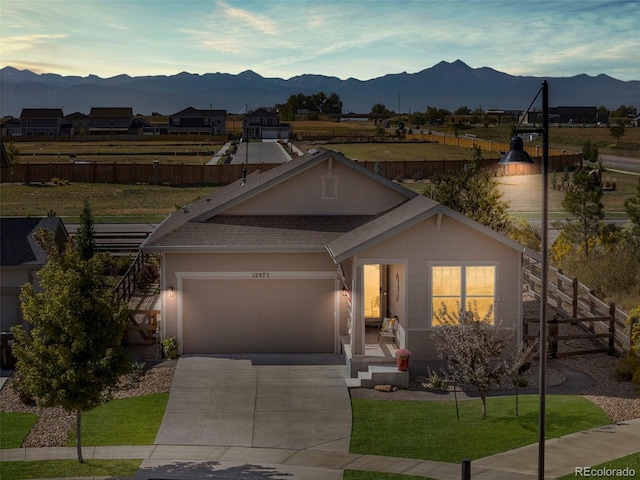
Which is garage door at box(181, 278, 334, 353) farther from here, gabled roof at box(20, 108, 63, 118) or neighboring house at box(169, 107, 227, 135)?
gabled roof at box(20, 108, 63, 118)

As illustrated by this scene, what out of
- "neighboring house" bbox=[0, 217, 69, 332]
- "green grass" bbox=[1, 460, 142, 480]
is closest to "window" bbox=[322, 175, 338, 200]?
"neighboring house" bbox=[0, 217, 69, 332]

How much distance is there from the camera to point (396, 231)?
2217 centimetres

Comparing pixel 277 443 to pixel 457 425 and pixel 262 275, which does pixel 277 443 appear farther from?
pixel 262 275

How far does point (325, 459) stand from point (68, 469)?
493 cm

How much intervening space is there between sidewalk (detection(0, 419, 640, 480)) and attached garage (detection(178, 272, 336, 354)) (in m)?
7.76

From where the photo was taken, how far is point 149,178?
84.6 meters

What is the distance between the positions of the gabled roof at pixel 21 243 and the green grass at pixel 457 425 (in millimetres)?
11534

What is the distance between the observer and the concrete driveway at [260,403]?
17.7 m

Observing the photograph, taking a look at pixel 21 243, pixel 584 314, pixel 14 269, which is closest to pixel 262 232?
pixel 14 269

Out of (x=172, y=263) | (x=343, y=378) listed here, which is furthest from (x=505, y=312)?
(x=172, y=263)

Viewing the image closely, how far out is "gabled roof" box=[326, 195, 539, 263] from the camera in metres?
22.1

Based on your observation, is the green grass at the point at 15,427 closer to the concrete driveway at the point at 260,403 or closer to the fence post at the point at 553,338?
the concrete driveway at the point at 260,403

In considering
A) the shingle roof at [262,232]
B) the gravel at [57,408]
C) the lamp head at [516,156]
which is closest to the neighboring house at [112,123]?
the shingle roof at [262,232]

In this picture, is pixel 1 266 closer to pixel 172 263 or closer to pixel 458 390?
pixel 172 263
